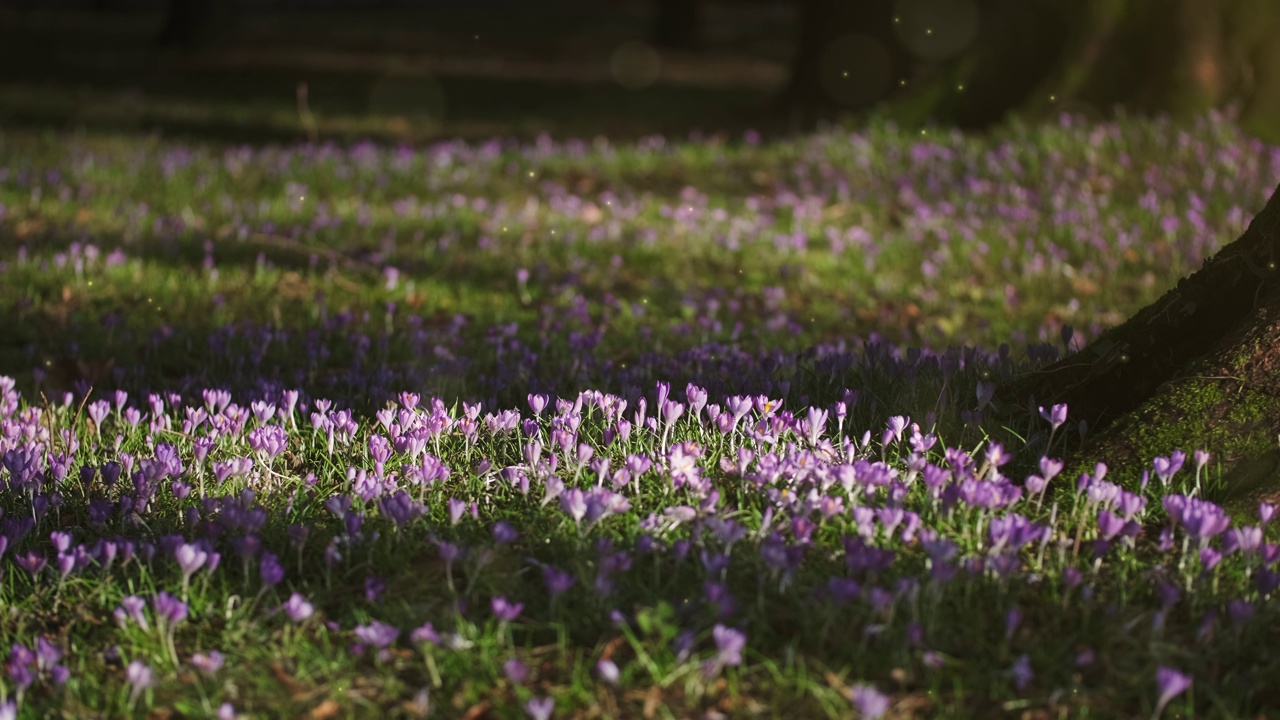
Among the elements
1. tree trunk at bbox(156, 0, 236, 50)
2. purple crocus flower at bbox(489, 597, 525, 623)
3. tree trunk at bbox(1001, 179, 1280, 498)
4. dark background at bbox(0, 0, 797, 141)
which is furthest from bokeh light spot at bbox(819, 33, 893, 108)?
tree trunk at bbox(156, 0, 236, 50)

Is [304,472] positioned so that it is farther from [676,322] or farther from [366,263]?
[366,263]

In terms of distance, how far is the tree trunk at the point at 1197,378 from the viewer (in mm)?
3390

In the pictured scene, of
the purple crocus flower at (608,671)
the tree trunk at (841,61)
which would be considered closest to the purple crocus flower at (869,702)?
the purple crocus flower at (608,671)

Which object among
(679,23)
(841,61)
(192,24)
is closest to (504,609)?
(841,61)

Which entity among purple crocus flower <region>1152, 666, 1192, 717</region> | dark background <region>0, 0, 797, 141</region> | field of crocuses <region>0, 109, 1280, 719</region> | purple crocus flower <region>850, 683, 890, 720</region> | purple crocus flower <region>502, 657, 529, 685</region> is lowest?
dark background <region>0, 0, 797, 141</region>

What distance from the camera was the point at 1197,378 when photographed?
3.47m

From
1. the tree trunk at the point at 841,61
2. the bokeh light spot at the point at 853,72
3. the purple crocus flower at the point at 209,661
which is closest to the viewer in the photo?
the purple crocus flower at the point at 209,661

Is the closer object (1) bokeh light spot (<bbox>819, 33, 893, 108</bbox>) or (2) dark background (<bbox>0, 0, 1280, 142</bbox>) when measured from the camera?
(2) dark background (<bbox>0, 0, 1280, 142</bbox>)

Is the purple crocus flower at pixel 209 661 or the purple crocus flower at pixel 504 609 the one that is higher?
the purple crocus flower at pixel 504 609

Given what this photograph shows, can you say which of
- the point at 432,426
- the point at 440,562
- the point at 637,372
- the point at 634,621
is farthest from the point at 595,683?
the point at 637,372

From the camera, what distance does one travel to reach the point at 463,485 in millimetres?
3529

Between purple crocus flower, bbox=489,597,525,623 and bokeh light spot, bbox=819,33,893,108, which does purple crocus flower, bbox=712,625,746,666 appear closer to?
purple crocus flower, bbox=489,597,525,623

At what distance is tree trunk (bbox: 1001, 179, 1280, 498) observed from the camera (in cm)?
339

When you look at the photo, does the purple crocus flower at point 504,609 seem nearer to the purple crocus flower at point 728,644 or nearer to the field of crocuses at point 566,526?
the field of crocuses at point 566,526
